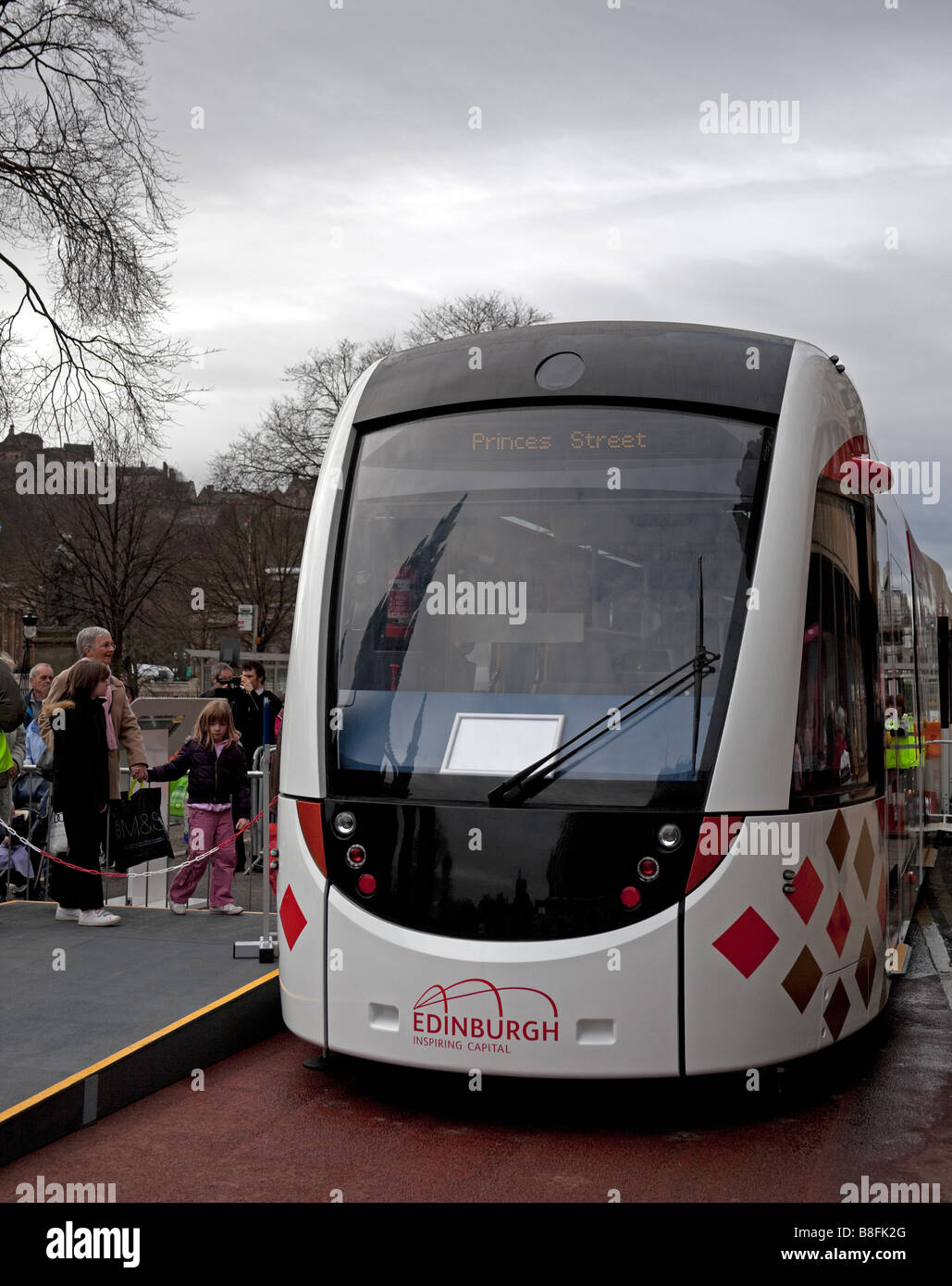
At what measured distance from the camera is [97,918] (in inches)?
354

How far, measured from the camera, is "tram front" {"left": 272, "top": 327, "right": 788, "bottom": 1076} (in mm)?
5332

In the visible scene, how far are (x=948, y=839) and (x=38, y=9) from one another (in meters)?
16.2

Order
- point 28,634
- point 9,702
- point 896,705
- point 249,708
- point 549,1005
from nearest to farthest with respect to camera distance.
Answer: point 549,1005 → point 896,705 → point 9,702 → point 249,708 → point 28,634

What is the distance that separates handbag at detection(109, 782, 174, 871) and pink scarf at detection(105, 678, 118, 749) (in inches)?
19.0

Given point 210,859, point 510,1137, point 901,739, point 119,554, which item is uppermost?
point 119,554

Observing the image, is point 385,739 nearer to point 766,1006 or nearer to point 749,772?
point 749,772

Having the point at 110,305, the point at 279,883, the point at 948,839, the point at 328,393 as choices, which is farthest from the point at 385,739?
the point at 328,393

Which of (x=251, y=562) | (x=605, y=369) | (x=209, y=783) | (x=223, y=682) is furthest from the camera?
(x=251, y=562)

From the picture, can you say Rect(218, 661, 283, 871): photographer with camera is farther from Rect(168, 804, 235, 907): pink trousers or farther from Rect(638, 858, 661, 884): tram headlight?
Rect(638, 858, 661, 884): tram headlight

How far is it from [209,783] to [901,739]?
470 centimetres

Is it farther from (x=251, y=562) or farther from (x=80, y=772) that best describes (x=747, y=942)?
(x=251, y=562)

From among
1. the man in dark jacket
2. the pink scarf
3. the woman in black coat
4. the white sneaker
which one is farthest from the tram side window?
the man in dark jacket

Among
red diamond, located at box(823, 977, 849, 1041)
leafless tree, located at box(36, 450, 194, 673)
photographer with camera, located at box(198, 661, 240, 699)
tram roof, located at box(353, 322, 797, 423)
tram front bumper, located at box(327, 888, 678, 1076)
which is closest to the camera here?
tram front bumper, located at box(327, 888, 678, 1076)

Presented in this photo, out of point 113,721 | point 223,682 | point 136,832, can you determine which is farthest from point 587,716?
point 223,682
